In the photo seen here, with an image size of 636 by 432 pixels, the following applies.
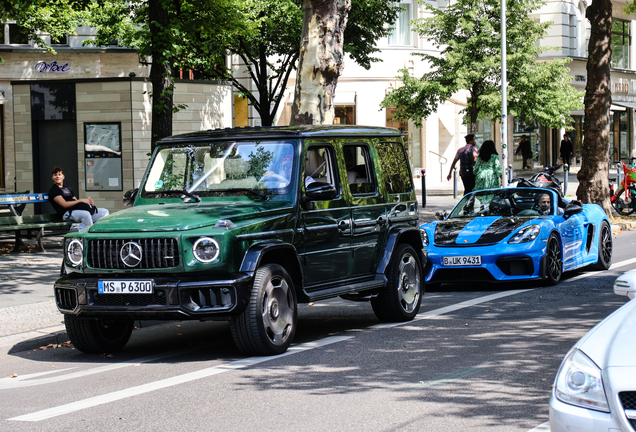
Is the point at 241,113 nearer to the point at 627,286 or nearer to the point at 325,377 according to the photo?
the point at 325,377

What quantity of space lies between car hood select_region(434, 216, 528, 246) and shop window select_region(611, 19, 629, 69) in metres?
40.8

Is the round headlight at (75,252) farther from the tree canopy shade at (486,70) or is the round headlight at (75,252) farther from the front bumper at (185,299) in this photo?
the tree canopy shade at (486,70)

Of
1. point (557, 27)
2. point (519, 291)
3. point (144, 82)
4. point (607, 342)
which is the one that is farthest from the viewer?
point (557, 27)

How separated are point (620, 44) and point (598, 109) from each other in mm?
31691

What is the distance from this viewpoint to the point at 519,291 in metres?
Answer: 10.8

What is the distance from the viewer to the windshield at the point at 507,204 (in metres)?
11.7

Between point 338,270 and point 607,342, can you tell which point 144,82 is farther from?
point 607,342

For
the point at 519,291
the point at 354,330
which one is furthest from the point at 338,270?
the point at 519,291

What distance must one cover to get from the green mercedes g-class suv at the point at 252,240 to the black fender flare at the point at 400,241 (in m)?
0.01

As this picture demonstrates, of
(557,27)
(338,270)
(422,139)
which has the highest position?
(557,27)

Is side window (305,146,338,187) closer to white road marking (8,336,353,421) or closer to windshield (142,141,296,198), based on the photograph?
windshield (142,141,296,198)

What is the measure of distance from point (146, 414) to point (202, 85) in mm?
19675

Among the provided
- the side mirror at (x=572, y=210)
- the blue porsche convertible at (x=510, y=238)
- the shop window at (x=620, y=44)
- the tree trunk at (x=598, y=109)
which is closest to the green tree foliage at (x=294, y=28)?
the tree trunk at (x=598, y=109)

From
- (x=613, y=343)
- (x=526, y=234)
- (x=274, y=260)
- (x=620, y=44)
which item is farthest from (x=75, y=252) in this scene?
(x=620, y=44)
